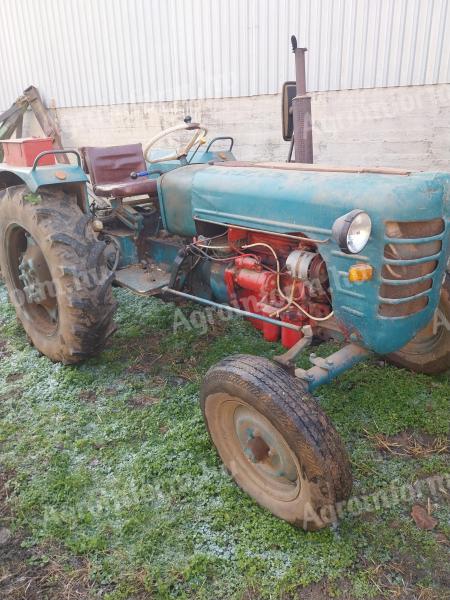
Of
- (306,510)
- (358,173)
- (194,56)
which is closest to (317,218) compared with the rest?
(358,173)

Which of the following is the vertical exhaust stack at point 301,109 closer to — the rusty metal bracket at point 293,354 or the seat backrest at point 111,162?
the rusty metal bracket at point 293,354

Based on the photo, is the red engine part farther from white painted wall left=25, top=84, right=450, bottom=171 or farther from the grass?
white painted wall left=25, top=84, right=450, bottom=171

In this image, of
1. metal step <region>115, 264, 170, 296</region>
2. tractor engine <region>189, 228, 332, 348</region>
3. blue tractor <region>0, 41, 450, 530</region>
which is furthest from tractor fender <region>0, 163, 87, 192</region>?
tractor engine <region>189, 228, 332, 348</region>

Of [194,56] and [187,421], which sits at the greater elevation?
[194,56]

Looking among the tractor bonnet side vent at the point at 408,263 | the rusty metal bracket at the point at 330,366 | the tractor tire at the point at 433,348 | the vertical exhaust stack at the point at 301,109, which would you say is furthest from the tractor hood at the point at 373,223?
the tractor tire at the point at 433,348

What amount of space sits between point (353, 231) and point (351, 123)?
334cm

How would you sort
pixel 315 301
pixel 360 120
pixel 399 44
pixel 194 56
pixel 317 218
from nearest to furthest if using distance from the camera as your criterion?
1. pixel 317 218
2. pixel 315 301
3. pixel 399 44
4. pixel 360 120
5. pixel 194 56

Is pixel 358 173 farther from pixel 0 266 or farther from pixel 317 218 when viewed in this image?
pixel 0 266

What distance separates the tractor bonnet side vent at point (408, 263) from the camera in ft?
6.34

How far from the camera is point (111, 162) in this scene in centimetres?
365

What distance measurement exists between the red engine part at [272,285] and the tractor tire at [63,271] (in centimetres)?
82

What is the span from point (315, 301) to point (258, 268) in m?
0.36

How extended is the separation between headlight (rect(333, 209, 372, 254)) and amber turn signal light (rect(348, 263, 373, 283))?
0.23ft

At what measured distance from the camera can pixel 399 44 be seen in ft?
14.2
